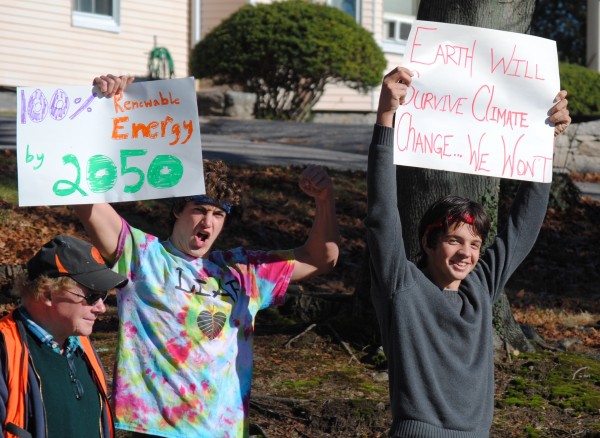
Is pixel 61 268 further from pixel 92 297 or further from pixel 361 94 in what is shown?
pixel 361 94

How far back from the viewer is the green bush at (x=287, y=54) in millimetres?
16938

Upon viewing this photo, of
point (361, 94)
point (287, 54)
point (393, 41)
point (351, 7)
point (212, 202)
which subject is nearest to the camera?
point (212, 202)

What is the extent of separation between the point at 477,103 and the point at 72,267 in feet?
5.82

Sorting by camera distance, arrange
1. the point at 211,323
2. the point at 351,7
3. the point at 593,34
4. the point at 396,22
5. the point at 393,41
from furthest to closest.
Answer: the point at 593,34 → the point at 396,22 → the point at 393,41 → the point at 351,7 → the point at 211,323

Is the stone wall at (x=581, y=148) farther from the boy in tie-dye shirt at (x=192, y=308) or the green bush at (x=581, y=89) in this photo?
the boy in tie-dye shirt at (x=192, y=308)

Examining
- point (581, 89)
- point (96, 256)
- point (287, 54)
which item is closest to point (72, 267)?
point (96, 256)

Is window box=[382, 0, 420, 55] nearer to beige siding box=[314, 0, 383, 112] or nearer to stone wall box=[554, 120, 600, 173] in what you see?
beige siding box=[314, 0, 383, 112]

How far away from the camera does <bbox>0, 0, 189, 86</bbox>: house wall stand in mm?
17109

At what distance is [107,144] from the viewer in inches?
156

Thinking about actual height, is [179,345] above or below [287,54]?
below

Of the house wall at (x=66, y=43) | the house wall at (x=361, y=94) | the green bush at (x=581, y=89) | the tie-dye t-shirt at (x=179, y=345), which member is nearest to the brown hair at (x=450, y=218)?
the tie-dye t-shirt at (x=179, y=345)

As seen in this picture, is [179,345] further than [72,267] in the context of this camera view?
Yes

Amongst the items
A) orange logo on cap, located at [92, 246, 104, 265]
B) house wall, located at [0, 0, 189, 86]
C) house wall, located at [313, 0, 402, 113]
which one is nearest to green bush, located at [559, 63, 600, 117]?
house wall, located at [313, 0, 402, 113]

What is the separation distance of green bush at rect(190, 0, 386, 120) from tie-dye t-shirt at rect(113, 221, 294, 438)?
13.3m
